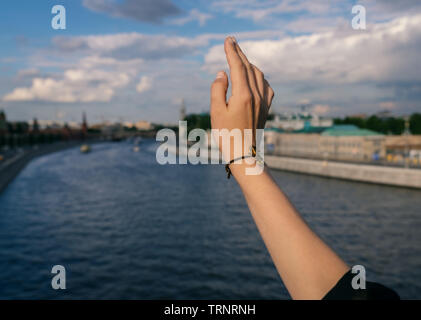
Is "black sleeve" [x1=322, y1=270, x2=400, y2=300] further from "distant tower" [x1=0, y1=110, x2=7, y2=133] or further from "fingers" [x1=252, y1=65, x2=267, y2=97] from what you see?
"distant tower" [x1=0, y1=110, x2=7, y2=133]

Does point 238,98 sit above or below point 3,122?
below

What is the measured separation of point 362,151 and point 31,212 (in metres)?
27.8

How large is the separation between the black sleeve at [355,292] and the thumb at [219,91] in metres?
0.35

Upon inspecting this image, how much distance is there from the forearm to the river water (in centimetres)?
870

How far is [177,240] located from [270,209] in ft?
42.9

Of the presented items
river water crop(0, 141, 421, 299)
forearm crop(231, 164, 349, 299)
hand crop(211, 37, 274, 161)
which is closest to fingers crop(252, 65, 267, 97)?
hand crop(211, 37, 274, 161)

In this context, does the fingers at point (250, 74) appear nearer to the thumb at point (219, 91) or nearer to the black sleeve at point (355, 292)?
the thumb at point (219, 91)

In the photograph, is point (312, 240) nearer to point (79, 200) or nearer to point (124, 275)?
point (124, 275)

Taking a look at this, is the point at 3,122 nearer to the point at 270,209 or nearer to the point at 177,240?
the point at 177,240

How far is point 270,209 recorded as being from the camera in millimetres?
635

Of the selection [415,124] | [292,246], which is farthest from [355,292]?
[415,124]

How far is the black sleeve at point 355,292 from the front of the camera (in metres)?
0.55

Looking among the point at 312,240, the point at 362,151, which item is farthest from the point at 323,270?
the point at 362,151

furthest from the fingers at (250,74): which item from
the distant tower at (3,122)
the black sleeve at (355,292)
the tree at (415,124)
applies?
the distant tower at (3,122)
